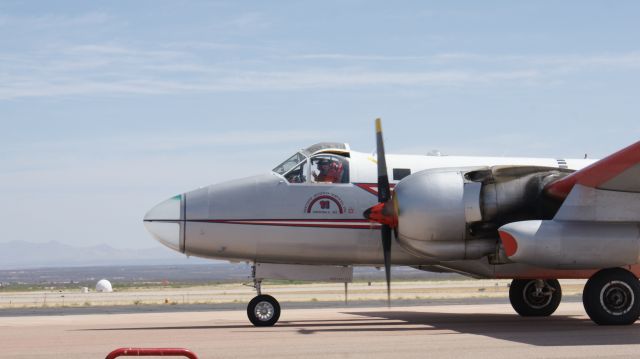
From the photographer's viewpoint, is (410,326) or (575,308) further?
(575,308)

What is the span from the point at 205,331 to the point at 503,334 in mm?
6261

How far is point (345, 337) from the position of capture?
1698 cm

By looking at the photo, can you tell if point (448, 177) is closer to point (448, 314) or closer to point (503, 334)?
point (503, 334)

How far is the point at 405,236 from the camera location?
61.0 feet

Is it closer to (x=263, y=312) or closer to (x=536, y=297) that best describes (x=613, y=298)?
(x=536, y=297)

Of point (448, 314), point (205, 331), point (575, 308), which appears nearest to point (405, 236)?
point (205, 331)

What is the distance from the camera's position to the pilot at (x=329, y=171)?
66.7 feet

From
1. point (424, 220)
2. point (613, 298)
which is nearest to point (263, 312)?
point (424, 220)

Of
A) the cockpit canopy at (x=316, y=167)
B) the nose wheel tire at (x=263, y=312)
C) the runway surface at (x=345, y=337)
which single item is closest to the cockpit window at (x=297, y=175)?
the cockpit canopy at (x=316, y=167)

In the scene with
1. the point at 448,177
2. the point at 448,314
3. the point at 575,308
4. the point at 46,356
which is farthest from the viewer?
the point at 575,308

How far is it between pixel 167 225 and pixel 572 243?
858cm

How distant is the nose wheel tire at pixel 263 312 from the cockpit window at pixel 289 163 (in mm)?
2944

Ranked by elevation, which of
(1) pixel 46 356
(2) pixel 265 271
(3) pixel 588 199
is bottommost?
(1) pixel 46 356

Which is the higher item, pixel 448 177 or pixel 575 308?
pixel 448 177
